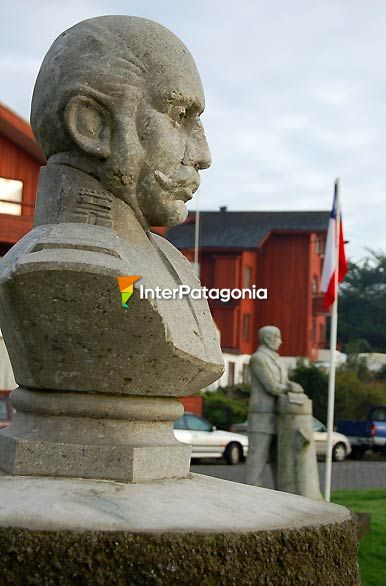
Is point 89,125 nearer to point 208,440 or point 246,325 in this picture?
point 208,440

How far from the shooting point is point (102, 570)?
101 inches

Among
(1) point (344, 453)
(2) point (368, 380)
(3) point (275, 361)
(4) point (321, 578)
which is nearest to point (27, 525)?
(4) point (321, 578)

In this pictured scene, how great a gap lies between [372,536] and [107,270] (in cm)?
684

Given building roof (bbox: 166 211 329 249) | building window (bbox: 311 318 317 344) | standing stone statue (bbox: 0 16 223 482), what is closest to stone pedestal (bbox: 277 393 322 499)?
standing stone statue (bbox: 0 16 223 482)

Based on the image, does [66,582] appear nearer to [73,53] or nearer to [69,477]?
[69,477]

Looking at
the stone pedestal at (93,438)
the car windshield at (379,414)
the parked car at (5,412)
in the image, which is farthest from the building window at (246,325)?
the stone pedestal at (93,438)

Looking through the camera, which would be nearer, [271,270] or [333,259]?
[333,259]

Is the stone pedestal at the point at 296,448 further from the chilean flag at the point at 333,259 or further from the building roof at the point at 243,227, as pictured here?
the building roof at the point at 243,227

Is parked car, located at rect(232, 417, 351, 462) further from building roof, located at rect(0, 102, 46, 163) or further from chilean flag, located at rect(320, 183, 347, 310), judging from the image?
chilean flag, located at rect(320, 183, 347, 310)

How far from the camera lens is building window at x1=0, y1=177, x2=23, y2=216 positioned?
Answer: 1969 centimetres

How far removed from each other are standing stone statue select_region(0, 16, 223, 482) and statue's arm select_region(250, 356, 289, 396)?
24.3 feet

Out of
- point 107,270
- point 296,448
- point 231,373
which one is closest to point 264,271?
point 231,373

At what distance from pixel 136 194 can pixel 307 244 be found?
3571 centimetres

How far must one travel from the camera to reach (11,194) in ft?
65.9
